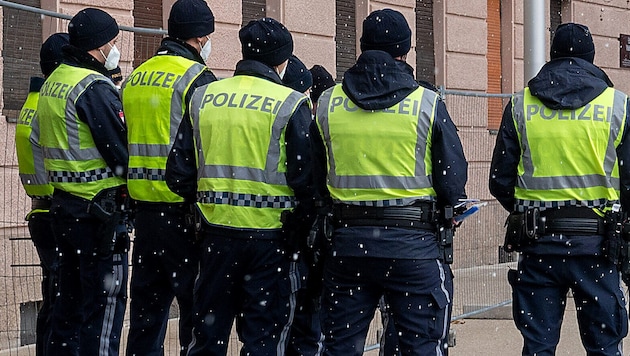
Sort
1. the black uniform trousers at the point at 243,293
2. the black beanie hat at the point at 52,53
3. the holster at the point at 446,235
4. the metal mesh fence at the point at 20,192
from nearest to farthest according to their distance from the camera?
the holster at the point at 446,235 < the black uniform trousers at the point at 243,293 < the black beanie hat at the point at 52,53 < the metal mesh fence at the point at 20,192

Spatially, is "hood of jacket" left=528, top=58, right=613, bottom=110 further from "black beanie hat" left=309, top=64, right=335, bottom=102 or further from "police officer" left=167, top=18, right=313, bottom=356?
"black beanie hat" left=309, top=64, right=335, bottom=102

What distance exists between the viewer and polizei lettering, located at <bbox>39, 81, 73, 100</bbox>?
607cm

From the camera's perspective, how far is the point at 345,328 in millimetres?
5230

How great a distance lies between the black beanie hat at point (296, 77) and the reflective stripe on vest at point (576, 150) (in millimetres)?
1366

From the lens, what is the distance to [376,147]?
514 centimetres

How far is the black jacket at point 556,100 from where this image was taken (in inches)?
224

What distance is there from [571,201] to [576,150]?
0.84 feet

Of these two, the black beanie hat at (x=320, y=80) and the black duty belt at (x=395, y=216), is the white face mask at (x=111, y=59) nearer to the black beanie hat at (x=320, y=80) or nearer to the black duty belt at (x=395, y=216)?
the black beanie hat at (x=320, y=80)

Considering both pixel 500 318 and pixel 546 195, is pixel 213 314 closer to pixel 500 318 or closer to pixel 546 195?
pixel 546 195

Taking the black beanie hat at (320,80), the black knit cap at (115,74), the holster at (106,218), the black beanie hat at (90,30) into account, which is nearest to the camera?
the holster at (106,218)

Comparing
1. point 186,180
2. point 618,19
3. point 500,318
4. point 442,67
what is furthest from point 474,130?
point 186,180

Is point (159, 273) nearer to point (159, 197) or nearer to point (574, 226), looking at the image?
point (159, 197)

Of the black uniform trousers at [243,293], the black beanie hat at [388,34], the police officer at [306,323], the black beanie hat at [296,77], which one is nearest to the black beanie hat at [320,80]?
the black beanie hat at [296,77]

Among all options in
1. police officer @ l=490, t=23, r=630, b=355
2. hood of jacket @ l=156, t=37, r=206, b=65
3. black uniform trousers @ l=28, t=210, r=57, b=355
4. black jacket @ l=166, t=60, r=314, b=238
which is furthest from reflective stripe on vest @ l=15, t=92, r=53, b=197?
police officer @ l=490, t=23, r=630, b=355
